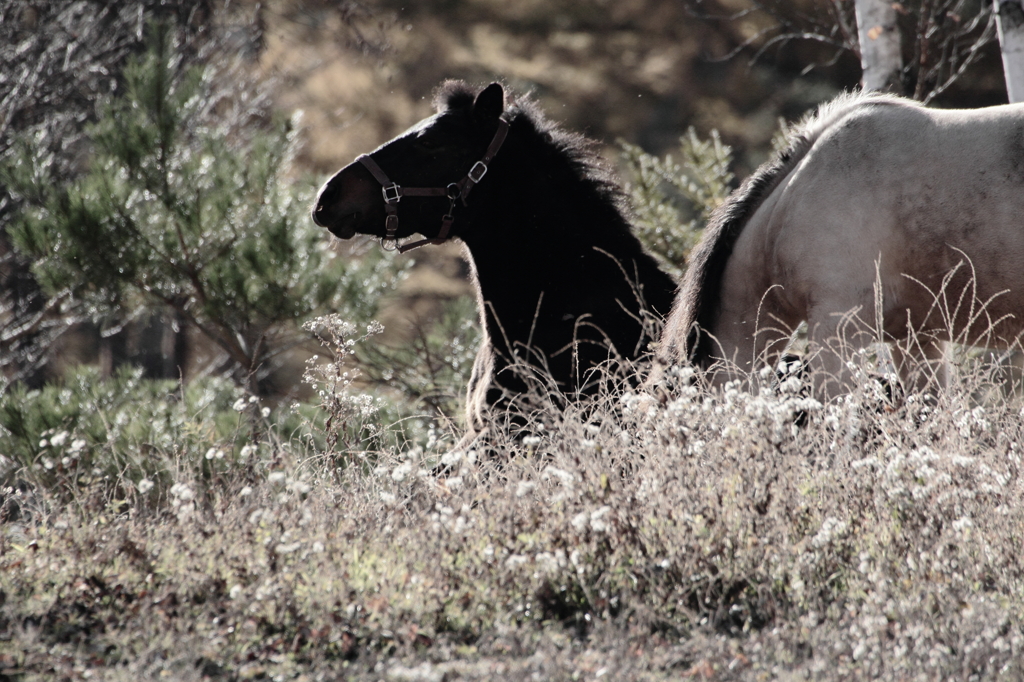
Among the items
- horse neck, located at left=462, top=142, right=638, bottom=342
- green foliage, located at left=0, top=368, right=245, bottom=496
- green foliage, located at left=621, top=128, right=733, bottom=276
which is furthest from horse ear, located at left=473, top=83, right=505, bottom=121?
green foliage, located at left=621, top=128, right=733, bottom=276

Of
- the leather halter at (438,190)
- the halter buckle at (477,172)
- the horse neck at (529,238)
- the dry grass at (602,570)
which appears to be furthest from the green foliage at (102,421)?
the dry grass at (602,570)

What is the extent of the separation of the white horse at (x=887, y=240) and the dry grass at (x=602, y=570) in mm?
575

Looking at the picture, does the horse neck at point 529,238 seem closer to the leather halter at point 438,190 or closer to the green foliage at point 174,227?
the leather halter at point 438,190

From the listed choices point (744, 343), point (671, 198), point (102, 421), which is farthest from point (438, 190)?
point (671, 198)

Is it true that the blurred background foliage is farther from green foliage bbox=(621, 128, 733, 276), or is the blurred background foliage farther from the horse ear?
the horse ear

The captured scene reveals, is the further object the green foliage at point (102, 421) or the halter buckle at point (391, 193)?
the green foliage at point (102, 421)

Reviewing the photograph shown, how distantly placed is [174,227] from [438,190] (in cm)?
302

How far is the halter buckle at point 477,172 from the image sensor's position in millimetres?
4469

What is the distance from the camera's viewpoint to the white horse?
139 inches

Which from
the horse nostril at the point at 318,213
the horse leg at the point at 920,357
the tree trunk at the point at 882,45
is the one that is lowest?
the horse leg at the point at 920,357

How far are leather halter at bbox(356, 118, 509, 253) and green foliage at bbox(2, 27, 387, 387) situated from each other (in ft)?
7.72

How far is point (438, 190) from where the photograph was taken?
175 inches

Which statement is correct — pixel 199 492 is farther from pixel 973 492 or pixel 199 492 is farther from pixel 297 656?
pixel 973 492

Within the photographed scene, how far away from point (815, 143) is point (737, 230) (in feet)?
1.56
